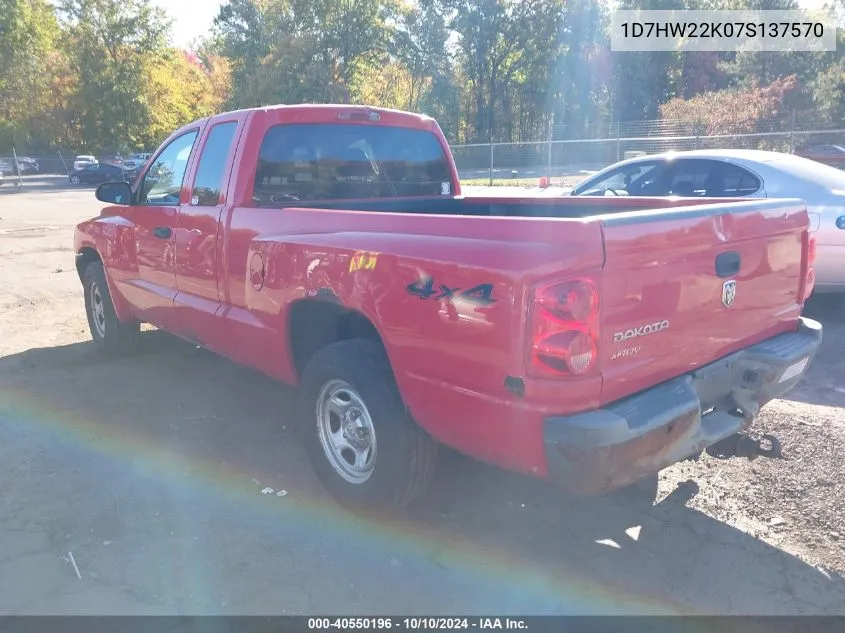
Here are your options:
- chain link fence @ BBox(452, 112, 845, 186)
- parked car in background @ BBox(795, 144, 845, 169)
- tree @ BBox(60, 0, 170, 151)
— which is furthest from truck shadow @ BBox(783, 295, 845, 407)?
tree @ BBox(60, 0, 170, 151)

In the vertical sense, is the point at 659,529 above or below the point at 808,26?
below

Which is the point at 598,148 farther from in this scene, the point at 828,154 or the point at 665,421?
the point at 665,421

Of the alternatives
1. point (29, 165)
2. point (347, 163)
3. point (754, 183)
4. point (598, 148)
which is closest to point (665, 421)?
point (347, 163)

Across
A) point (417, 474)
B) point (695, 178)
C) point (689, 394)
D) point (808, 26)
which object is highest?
A: point (808, 26)

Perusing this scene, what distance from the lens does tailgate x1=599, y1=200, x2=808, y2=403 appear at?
8.49 feet

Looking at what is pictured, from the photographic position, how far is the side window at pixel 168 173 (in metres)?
4.92

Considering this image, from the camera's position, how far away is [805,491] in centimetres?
367

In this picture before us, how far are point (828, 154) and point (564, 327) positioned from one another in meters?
20.8

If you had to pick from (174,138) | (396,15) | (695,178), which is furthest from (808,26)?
(174,138)

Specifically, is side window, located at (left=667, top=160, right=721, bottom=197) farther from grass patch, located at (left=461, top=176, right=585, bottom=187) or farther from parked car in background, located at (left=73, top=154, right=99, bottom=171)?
parked car in background, located at (left=73, top=154, right=99, bottom=171)

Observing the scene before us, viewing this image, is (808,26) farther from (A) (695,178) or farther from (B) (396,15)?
(A) (695,178)

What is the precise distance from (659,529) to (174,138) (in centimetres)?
425

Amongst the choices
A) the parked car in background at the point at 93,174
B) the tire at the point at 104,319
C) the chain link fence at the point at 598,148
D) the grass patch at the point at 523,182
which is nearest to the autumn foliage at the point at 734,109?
the chain link fence at the point at 598,148

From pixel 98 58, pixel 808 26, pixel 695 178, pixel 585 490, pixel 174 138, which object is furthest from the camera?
pixel 98 58
